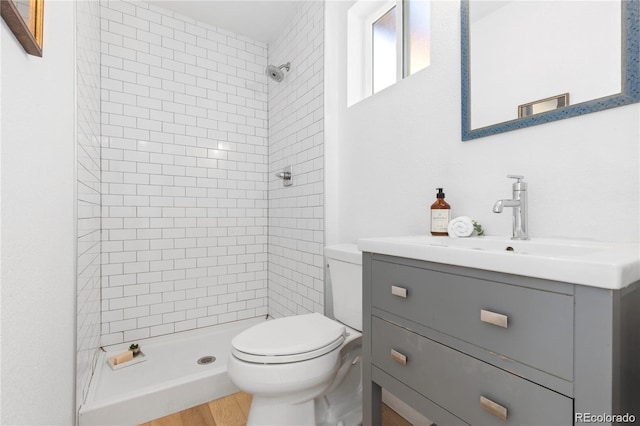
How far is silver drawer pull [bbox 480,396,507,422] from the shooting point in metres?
0.69

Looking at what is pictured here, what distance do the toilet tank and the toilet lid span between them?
0.11 m

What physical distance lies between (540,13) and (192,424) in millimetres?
2278

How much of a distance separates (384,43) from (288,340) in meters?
1.75

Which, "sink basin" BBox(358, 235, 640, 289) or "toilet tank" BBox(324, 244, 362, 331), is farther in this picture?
"toilet tank" BBox(324, 244, 362, 331)

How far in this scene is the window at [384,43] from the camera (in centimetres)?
163

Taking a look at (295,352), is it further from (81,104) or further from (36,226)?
(81,104)

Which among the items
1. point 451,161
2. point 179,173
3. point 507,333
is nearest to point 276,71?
point 179,173

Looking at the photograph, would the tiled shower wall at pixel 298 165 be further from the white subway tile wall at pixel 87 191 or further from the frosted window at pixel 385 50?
the white subway tile wall at pixel 87 191

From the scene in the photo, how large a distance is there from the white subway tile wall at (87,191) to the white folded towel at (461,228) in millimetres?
1578

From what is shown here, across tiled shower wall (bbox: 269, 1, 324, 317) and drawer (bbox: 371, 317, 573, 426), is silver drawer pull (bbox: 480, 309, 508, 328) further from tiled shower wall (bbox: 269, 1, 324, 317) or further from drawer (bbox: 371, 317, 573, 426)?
tiled shower wall (bbox: 269, 1, 324, 317)

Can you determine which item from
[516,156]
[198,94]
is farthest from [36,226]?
[198,94]

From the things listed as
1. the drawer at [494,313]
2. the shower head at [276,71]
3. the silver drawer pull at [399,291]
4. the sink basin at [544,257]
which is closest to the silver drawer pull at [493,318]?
the drawer at [494,313]

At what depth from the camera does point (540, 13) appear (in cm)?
103

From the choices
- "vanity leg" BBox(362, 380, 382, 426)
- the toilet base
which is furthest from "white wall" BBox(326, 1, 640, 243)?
the toilet base
